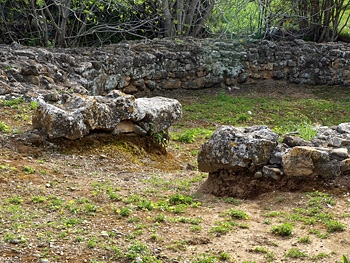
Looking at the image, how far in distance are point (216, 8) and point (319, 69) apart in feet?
9.34

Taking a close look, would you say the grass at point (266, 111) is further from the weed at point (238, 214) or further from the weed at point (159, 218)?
the weed at point (159, 218)

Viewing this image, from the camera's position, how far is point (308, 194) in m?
5.82

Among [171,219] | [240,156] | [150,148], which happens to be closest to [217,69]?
[150,148]

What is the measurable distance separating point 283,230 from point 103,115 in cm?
312

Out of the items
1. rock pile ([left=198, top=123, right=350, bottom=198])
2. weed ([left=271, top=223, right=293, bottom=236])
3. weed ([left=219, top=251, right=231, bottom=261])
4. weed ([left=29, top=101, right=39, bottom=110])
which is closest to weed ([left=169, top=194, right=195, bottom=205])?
rock pile ([left=198, top=123, right=350, bottom=198])

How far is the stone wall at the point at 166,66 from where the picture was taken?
384 inches

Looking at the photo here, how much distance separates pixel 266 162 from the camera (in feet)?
20.4

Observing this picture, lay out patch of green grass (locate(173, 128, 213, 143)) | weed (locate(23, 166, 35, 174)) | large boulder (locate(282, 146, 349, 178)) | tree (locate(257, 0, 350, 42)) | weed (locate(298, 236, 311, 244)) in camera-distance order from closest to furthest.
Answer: weed (locate(298, 236, 311, 244)), large boulder (locate(282, 146, 349, 178)), weed (locate(23, 166, 35, 174)), patch of green grass (locate(173, 128, 213, 143)), tree (locate(257, 0, 350, 42))

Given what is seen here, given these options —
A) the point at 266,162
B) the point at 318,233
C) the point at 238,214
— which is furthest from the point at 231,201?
the point at 318,233

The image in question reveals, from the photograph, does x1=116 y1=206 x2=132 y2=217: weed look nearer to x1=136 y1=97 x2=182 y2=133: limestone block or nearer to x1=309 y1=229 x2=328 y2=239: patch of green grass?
x1=309 y1=229 x2=328 y2=239: patch of green grass

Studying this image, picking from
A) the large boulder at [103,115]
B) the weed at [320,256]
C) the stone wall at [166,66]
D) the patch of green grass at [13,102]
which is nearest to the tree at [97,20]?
the stone wall at [166,66]

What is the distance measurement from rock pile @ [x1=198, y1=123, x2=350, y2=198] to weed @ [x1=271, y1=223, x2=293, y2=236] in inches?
40.1

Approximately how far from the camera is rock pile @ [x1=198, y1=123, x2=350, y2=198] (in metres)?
5.97

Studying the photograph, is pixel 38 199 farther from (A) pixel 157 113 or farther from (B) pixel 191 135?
(B) pixel 191 135
